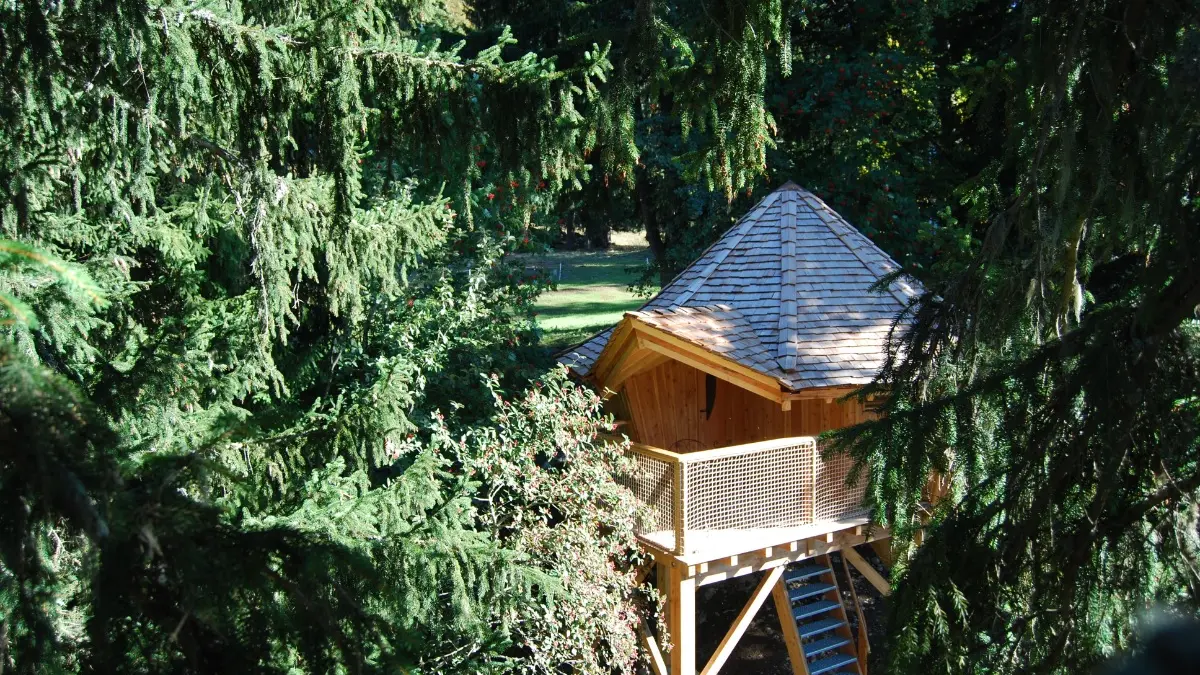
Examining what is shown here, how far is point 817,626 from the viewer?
11.4 metres

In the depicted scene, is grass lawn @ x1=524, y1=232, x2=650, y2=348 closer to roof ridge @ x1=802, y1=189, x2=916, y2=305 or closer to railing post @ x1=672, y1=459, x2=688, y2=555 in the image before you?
roof ridge @ x1=802, y1=189, x2=916, y2=305

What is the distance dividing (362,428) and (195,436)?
39.0 inches

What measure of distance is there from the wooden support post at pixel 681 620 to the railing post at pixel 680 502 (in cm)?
39

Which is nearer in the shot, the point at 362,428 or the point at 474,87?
the point at 474,87

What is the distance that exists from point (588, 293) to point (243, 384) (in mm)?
25190

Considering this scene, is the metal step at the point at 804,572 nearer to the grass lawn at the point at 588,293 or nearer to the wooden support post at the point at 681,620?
the wooden support post at the point at 681,620

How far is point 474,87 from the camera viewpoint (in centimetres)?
511

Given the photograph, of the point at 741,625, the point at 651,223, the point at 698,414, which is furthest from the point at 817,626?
the point at 651,223

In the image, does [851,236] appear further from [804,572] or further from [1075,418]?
[1075,418]

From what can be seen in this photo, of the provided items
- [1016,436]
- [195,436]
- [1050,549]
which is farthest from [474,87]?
[1050,549]

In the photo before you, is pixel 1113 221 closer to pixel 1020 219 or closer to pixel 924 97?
pixel 1020 219

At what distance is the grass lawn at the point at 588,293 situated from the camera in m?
23.2

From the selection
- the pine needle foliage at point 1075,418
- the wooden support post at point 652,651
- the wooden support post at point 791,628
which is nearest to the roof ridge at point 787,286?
the wooden support post at point 791,628

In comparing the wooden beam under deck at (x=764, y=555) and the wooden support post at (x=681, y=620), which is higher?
the wooden beam under deck at (x=764, y=555)
